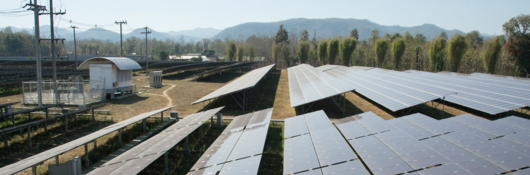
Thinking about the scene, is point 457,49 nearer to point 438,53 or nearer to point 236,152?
point 438,53

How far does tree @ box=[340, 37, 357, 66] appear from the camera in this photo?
47.1 meters

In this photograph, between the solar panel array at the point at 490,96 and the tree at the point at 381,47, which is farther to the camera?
the tree at the point at 381,47

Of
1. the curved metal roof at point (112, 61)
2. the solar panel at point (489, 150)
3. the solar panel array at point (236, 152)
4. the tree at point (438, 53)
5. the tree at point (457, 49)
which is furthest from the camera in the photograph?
the tree at point (438, 53)

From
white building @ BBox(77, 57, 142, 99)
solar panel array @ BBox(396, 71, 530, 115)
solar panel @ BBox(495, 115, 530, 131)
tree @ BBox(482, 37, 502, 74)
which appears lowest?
solar panel @ BBox(495, 115, 530, 131)

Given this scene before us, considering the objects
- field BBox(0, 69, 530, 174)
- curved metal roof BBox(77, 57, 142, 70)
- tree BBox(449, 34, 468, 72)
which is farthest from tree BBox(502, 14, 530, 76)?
curved metal roof BBox(77, 57, 142, 70)

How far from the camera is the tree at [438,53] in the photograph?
35.1m

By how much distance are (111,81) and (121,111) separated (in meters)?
5.70

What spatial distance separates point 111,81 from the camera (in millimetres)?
19984

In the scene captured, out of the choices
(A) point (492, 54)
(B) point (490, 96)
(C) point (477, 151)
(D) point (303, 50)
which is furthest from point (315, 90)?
(D) point (303, 50)

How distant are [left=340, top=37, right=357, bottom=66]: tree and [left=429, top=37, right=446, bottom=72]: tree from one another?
44.6ft

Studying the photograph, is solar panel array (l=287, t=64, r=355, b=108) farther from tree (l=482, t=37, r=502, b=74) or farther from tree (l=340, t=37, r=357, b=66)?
tree (l=340, t=37, r=357, b=66)

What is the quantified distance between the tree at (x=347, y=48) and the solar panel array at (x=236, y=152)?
4155 centimetres

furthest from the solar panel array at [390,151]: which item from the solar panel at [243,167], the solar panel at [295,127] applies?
the solar panel at [243,167]

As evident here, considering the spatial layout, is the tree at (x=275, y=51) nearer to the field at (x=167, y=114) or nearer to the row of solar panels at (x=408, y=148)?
the field at (x=167, y=114)
